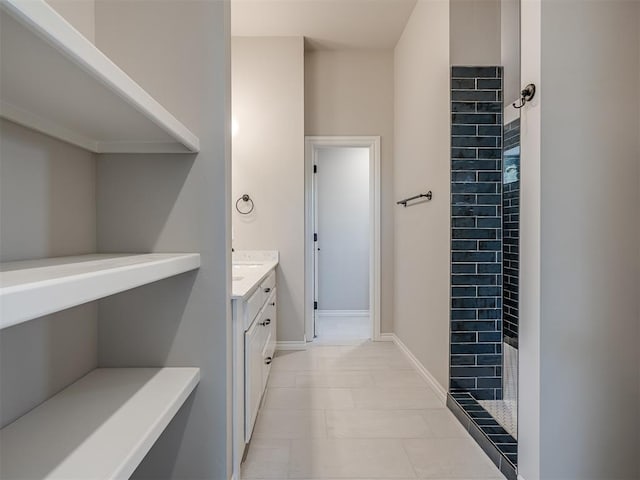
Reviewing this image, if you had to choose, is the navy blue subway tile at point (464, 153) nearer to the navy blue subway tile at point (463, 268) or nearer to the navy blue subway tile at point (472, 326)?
the navy blue subway tile at point (463, 268)

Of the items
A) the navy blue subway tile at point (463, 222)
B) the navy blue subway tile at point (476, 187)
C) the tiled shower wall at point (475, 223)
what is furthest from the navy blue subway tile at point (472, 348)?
the navy blue subway tile at point (476, 187)

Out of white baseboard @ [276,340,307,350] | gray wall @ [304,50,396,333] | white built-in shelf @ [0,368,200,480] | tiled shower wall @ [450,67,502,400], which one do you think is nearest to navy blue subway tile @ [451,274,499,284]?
tiled shower wall @ [450,67,502,400]

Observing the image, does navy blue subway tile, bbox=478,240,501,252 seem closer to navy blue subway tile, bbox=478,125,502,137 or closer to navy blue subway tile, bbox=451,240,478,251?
navy blue subway tile, bbox=451,240,478,251

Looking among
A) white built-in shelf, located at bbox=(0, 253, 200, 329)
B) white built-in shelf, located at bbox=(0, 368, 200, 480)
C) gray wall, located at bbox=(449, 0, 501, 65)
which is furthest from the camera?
gray wall, located at bbox=(449, 0, 501, 65)

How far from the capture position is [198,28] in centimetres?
124

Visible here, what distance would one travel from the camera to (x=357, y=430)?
6.22ft

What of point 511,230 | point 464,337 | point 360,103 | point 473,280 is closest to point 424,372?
point 464,337

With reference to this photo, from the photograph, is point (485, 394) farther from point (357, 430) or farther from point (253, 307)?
point (253, 307)

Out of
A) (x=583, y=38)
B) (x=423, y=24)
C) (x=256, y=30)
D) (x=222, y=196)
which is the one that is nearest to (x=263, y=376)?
(x=222, y=196)

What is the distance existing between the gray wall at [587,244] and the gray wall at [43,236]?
5.17 feet

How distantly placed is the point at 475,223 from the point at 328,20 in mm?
2117

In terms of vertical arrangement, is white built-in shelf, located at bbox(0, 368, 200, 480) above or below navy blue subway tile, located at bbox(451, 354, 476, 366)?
above

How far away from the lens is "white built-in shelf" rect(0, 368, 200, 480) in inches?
28.1

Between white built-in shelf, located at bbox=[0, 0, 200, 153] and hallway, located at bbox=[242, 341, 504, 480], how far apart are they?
55.8 inches
